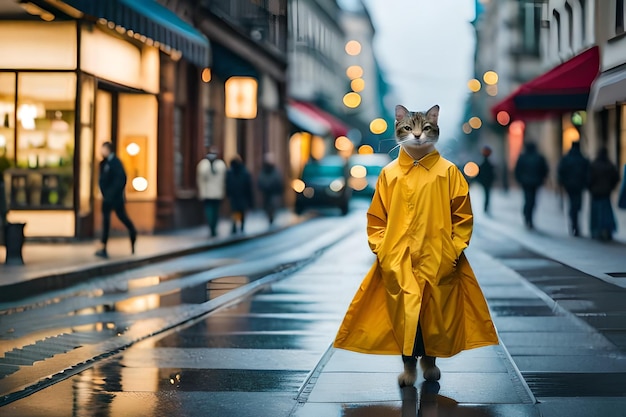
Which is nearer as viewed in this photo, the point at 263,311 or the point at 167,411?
the point at 167,411

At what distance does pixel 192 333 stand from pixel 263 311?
1.74 meters

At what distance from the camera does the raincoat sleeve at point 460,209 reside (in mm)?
6887

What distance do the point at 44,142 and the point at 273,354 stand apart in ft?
43.5

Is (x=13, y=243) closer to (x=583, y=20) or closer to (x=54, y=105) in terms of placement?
(x=54, y=105)

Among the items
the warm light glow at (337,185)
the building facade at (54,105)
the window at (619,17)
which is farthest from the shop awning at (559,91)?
the building facade at (54,105)

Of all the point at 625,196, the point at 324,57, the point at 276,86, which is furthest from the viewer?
the point at 324,57

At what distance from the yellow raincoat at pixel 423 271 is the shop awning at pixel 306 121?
3761cm

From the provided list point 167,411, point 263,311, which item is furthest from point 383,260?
point 263,311

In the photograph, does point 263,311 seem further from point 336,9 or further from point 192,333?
point 336,9

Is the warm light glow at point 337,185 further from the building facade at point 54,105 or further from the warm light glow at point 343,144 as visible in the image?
the warm light glow at point 343,144

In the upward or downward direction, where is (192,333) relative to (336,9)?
downward

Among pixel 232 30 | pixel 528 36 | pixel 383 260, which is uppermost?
pixel 528 36

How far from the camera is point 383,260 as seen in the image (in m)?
6.92

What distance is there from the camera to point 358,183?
144ft
